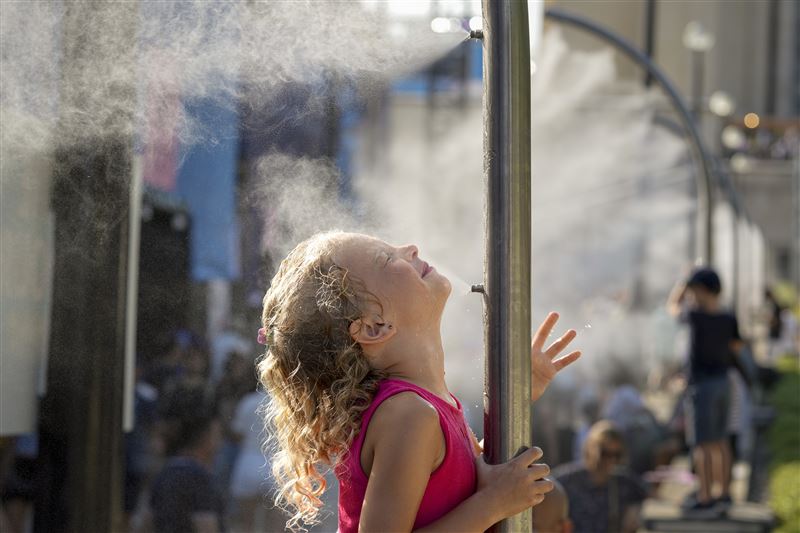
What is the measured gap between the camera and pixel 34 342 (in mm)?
2586

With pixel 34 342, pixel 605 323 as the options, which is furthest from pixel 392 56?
pixel 605 323

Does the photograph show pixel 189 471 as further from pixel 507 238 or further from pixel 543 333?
pixel 507 238

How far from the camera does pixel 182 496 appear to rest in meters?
2.90

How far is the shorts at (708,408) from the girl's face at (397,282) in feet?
19.7

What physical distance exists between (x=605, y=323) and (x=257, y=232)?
391 inches

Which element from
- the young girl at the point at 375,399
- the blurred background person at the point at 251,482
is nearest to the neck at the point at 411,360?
the young girl at the point at 375,399

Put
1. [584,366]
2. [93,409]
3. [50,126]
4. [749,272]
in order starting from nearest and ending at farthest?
[50,126]
[93,409]
[584,366]
[749,272]

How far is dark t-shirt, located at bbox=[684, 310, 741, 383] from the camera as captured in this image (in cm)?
757

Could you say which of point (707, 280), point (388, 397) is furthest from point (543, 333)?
point (707, 280)

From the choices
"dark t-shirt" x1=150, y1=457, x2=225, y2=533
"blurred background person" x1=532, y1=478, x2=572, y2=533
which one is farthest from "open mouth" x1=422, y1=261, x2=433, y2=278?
"blurred background person" x1=532, y1=478, x2=572, y2=533

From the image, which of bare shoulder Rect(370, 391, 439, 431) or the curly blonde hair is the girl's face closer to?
the curly blonde hair

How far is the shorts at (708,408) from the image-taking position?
769 centimetres

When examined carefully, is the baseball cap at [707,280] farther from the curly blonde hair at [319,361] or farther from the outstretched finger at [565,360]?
the curly blonde hair at [319,361]

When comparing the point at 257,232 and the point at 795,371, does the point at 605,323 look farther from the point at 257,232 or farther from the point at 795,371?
the point at 257,232
